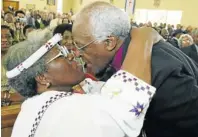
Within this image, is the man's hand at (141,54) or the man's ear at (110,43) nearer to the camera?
the man's hand at (141,54)

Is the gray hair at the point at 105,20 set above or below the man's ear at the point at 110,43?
above

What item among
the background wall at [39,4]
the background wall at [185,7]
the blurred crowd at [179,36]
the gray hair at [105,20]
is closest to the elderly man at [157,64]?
the gray hair at [105,20]

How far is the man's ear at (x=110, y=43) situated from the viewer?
0.94 m

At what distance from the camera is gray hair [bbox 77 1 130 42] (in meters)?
0.90

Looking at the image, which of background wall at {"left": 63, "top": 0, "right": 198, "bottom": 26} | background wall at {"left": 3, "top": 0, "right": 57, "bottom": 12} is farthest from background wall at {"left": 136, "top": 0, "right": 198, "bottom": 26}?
background wall at {"left": 3, "top": 0, "right": 57, "bottom": 12}

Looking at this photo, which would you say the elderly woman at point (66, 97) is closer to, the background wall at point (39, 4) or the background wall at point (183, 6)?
the background wall at point (183, 6)

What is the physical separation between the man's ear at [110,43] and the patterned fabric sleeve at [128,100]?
7.8 inches

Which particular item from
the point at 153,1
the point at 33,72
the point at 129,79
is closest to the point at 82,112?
the point at 129,79

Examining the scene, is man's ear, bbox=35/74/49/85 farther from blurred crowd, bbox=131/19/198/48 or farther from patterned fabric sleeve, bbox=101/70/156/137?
blurred crowd, bbox=131/19/198/48

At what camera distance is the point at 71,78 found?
0.95m

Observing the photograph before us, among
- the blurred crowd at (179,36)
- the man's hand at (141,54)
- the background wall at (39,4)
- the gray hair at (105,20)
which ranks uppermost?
the gray hair at (105,20)

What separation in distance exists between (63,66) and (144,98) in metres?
0.32

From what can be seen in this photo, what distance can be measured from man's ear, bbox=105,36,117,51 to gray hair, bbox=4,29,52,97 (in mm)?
200

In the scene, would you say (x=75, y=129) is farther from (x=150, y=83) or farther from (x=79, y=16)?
(x=79, y=16)
